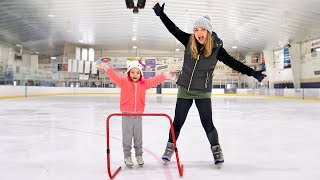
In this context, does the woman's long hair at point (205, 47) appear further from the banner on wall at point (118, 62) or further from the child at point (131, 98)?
the banner on wall at point (118, 62)

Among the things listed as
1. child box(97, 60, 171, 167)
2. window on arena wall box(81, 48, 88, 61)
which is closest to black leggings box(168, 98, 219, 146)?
child box(97, 60, 171, 167)

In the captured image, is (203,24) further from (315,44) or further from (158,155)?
(315,44)

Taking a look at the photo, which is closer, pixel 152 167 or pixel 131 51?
pixel 152 167

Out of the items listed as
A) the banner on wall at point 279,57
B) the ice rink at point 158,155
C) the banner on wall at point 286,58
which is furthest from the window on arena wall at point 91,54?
the ice rink at point 158,155

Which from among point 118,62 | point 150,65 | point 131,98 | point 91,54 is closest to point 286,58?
point 150,65

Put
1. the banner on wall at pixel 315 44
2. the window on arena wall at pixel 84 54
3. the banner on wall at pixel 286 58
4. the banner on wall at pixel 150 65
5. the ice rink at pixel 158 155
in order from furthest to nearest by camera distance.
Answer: the banner on wall at pixel 150 65, the window on arena wall at pixel 84 54, the banner on wall at pixel 286 58, the banner on wall at pixel 315 44, the ice rink at pixel 158 155

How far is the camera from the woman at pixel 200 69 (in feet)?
10.4

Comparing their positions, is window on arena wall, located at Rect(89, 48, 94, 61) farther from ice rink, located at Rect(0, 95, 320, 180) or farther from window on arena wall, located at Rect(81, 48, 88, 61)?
ice rink, located at Rect(0, 95, 320, 180)

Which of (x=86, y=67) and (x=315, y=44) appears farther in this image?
(x=86, y=67)

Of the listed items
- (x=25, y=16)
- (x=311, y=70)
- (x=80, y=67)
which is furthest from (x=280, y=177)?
(x=80, y=67)

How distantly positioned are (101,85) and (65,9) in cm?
1964

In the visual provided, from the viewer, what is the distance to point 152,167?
10.6 feet

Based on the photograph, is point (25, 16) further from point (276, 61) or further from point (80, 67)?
point (276, 61)

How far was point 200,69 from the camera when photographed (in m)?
3.20
